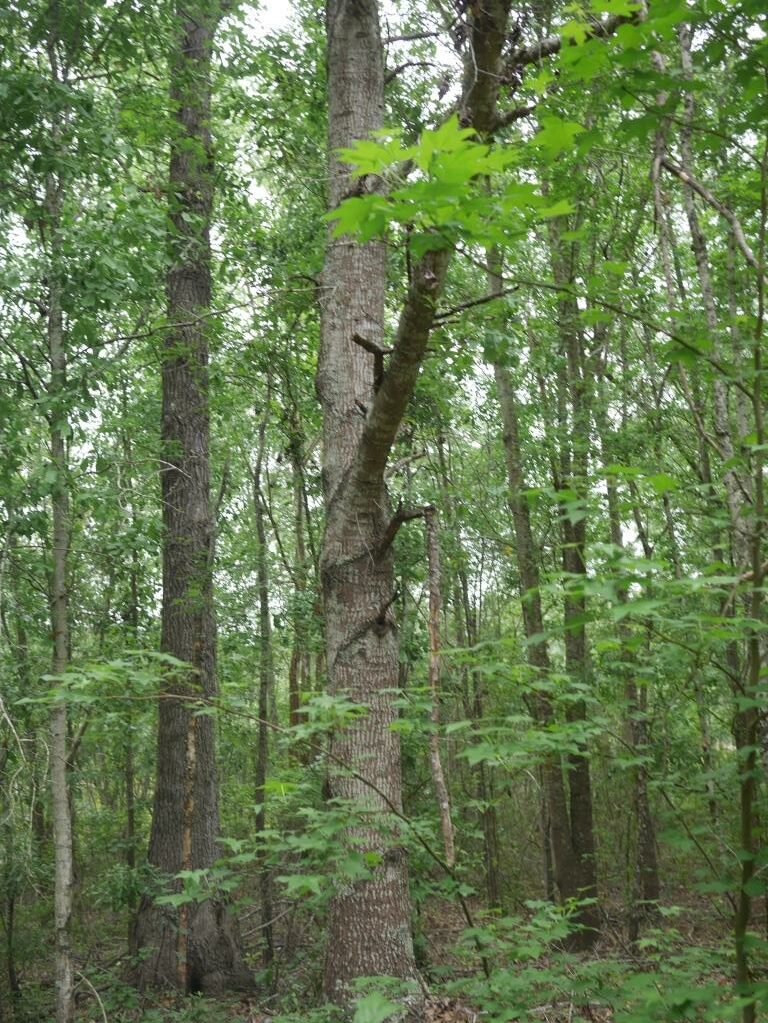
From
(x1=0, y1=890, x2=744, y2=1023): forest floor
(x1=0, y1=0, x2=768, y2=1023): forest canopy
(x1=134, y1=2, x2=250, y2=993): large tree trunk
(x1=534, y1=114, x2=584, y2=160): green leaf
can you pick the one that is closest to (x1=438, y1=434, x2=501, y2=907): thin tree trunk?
(x1=0, y1=0, x2=768, y2=1023): forest canopy

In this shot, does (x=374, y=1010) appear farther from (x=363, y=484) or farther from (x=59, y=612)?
(x=59, y=612)

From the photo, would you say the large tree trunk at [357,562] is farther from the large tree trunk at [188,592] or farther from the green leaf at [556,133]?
the large tree trunk at [188,592]

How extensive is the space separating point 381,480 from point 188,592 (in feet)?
12.2

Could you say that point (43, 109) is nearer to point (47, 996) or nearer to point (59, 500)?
point (59, 500)

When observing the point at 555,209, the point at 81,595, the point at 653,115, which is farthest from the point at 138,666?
the point at 81,595

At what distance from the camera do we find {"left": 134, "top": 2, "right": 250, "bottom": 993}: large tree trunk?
781 cm

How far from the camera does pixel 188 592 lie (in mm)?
7895

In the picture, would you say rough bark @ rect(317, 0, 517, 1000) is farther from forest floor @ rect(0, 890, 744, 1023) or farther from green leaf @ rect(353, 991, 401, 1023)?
green leaf @ rect(353, 991, 401, 1023)

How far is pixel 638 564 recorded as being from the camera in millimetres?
2266

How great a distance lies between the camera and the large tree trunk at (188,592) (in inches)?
307

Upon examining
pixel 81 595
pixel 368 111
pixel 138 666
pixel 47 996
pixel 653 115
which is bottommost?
pixel 47 996

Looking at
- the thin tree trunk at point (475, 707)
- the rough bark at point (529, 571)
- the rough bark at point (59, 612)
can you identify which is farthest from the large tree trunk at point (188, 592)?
the rough bark at point (529, 571)

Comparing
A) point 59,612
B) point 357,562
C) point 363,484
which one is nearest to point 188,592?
point 59,612

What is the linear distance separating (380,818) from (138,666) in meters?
1.14
